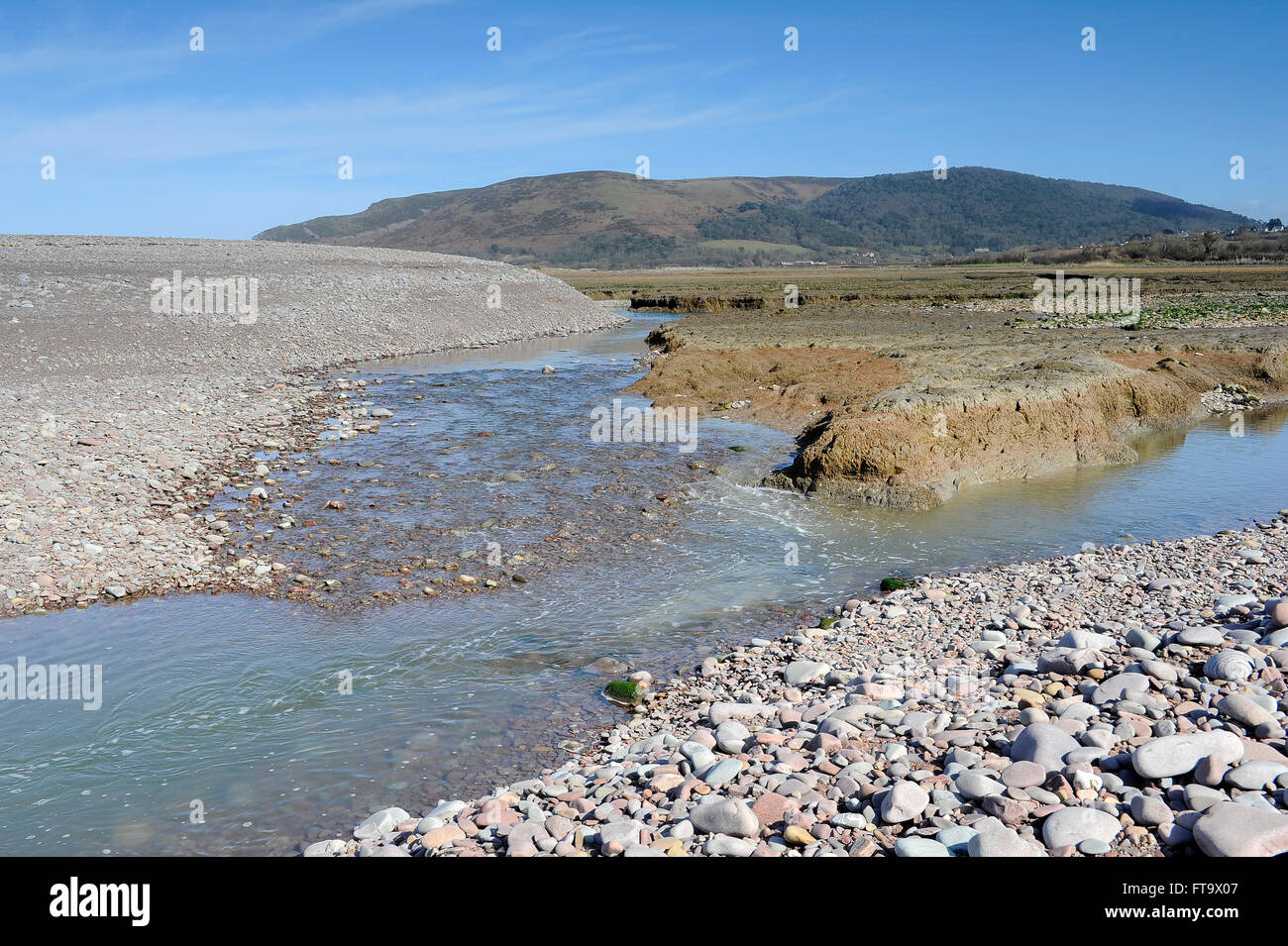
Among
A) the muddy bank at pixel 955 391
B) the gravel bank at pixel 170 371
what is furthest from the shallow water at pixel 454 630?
the gravel bank at pixel 170 371

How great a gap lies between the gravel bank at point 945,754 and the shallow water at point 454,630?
2.82 feet

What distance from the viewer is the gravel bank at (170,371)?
10.5 m

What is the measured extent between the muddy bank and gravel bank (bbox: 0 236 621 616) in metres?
9.33

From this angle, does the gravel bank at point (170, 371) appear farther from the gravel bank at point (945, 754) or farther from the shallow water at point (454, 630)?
the gravel bank at point (945, 754)

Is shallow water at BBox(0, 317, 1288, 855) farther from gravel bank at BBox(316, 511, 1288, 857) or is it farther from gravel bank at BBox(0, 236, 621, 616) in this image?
gravel bank at BBox(0, 236, 621, 616)

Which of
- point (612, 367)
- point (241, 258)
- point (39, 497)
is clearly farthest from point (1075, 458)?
point (241, 258)

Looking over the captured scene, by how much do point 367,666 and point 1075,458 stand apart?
45.6 ft

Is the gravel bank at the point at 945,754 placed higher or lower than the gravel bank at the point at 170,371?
lower

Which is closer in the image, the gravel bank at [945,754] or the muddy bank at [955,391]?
the gravel bank at [945,754]

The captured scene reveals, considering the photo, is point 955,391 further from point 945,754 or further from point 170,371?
point 170,371

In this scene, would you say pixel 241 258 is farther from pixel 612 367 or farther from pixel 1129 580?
pixel 1129 580

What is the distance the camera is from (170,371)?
2506cm

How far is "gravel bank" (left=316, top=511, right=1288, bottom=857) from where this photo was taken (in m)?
4.57
